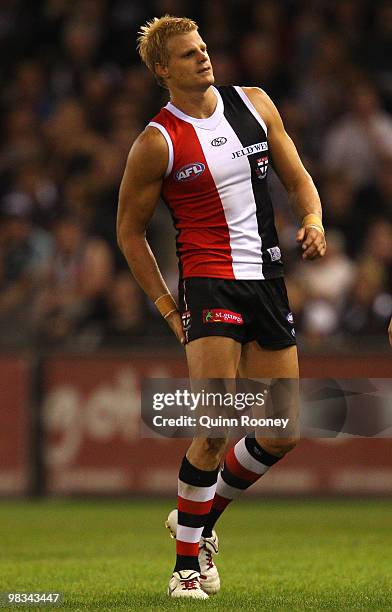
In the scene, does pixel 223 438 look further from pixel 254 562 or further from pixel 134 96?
pixel 134 96

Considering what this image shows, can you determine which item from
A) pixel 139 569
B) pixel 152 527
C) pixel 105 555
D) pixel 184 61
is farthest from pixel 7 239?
pixel 184 61

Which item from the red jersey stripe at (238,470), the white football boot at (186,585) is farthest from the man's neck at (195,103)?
the white football boot at (186,585)

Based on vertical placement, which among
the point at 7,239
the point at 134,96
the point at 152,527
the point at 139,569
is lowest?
the point at 152,527

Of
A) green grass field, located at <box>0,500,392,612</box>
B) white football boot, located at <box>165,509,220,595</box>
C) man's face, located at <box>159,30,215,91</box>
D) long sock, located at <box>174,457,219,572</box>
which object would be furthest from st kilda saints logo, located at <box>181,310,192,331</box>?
green grass field, located at <box>0,500,392,612</box>

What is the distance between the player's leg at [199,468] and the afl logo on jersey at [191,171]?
0.72 m

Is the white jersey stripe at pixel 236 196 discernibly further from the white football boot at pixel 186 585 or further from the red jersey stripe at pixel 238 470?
the white football boot at pixel 186 585

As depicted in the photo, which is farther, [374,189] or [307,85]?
[307,85]

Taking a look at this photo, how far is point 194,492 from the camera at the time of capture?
6.02 metres

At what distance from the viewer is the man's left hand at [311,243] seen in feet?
18.9

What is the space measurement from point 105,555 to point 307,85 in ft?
22.4

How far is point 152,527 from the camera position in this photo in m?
9.66

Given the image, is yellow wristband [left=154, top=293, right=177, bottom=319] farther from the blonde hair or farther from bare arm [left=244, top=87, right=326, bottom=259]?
the blonde hair

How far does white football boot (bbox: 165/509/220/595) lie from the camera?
20.2ft

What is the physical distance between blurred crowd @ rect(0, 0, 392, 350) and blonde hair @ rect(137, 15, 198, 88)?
5.36m
